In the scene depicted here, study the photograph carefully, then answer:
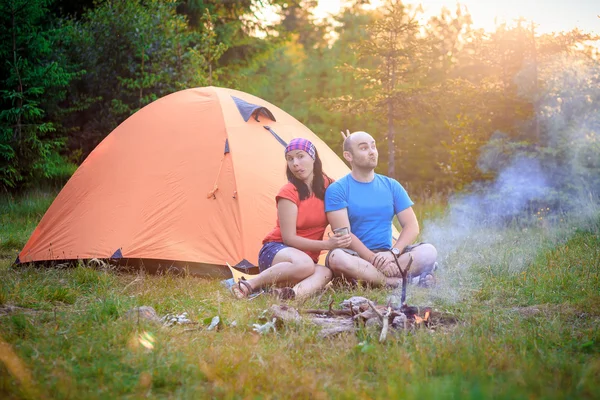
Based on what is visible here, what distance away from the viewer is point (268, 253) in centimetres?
475

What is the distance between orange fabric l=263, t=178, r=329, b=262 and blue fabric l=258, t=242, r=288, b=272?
0.28ft

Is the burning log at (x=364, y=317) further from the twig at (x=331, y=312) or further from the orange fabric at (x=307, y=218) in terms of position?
the orange fabric at (x=307, y=218)

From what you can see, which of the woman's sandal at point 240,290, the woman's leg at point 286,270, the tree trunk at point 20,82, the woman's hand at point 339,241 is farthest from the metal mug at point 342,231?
the tree trunk at point 20,82

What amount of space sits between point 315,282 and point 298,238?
36 centimetres

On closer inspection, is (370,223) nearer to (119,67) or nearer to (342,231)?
(342,231)

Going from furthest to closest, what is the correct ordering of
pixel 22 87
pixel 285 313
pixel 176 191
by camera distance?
1. pixel 22 87
2. pixel 176 191
3. pixel 285 313

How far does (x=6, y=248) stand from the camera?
703cm

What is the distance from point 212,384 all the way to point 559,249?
175 inches

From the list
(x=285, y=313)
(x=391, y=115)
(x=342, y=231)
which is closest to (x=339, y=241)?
(x=342, y=231)

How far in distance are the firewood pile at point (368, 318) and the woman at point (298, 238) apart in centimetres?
61

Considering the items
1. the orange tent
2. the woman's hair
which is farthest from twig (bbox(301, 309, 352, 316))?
the orange tent

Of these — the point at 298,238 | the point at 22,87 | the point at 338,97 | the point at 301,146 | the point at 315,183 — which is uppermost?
the point at 338,97

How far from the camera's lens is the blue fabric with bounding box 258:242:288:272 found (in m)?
4.71

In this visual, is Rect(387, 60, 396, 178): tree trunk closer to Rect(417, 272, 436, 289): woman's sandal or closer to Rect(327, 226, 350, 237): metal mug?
Rect(417, 272, 436, 289): woman's sandal
